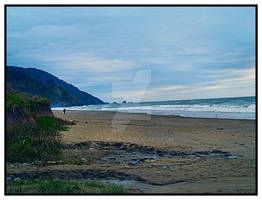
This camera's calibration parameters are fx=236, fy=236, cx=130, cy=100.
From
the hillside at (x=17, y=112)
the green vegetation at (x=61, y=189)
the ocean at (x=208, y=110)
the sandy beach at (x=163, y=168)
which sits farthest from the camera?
the ocean at (x=208, y=110)

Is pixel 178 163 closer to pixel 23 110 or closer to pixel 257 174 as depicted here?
pixel 257 174

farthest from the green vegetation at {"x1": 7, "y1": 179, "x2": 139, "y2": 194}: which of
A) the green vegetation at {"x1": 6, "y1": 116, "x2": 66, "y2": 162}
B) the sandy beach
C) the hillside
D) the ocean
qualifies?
the ocean

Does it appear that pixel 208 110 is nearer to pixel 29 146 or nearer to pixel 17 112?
pixel 17 112

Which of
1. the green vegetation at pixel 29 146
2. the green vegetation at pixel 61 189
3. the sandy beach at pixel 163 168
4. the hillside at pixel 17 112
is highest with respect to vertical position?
the hillside at pixel 17 112

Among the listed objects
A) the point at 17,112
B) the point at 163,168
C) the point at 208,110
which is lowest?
the point at 163,168

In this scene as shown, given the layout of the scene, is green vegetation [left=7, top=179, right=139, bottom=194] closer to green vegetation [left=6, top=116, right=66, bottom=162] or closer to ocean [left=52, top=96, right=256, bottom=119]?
green vegetation [left=6, top=116, right=66, bottom=162]

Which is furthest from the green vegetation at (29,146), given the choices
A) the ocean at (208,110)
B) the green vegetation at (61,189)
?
the ocean at (208,110)

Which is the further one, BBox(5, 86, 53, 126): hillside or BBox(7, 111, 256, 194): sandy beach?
BBox(5, 86, 53, 126): hillside

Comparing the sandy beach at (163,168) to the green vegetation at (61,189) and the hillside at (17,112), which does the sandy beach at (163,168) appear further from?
the hillside at (17,112)

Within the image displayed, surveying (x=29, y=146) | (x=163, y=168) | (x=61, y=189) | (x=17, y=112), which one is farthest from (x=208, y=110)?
(x=61, y=189)

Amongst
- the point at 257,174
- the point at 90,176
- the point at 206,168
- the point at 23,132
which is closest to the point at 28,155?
the point at 23,132

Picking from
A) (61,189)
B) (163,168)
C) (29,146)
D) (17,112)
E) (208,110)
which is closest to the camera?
(61,189)

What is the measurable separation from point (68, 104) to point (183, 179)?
56121mm
